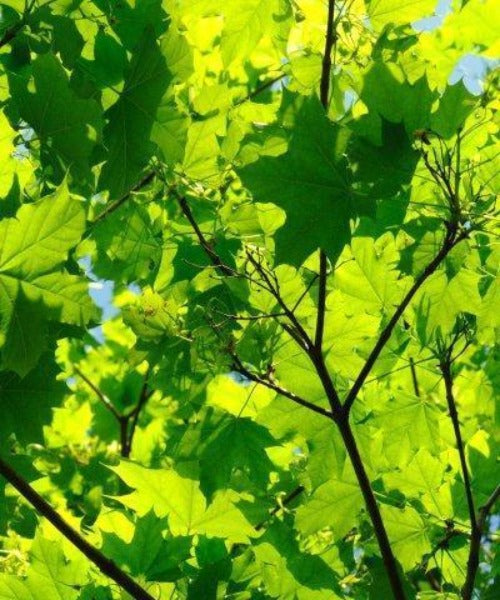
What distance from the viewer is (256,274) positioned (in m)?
2.22

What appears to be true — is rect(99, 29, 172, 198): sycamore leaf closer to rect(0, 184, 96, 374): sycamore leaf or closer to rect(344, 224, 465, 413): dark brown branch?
rect(0, 184, 96, 374): sycamore leaf

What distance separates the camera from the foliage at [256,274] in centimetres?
165

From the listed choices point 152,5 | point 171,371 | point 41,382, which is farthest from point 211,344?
point 152,5

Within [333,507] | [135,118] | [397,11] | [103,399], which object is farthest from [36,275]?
[103,399]

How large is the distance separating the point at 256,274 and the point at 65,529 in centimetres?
92

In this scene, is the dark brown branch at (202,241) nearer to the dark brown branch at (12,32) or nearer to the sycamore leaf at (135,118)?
the sycamore leaf at (135,118)

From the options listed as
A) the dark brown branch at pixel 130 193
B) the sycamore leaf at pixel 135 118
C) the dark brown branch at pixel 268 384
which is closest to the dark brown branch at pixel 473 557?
the dark brown branch at pixel 268 384

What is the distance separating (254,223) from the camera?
226 centimetres

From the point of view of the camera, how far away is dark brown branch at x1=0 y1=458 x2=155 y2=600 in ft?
5.08

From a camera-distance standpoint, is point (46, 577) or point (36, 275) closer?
point (36, 275)

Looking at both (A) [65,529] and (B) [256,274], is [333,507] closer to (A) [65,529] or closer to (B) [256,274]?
(B) [256,274]

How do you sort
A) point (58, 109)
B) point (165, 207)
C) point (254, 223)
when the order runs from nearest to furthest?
point (58, 109)
point (254, 223)
point (165, 207)

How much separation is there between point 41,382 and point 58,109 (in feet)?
2.18

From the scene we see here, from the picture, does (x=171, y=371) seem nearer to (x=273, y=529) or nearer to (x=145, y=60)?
(x=273, y=529)
